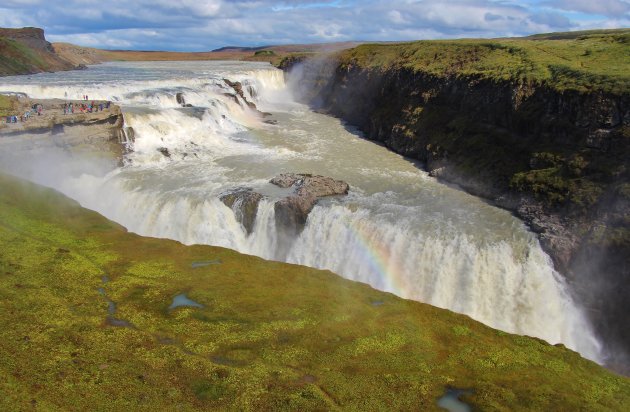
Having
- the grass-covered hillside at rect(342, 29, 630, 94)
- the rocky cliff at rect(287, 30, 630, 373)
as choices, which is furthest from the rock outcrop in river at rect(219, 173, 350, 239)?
the grass-covered hillside at rect(342, 29, 630, 94)

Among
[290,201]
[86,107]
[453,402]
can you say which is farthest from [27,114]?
[453,402]

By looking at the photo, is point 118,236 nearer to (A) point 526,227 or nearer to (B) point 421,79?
(A) point 526,227

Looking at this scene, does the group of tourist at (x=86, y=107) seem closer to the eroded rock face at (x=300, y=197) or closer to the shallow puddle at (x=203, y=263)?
the eroded rock face at (x=300, y=197)

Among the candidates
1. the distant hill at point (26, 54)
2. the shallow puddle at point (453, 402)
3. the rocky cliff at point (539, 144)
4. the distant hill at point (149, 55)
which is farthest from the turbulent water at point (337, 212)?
the distant hill at point (149, 55)

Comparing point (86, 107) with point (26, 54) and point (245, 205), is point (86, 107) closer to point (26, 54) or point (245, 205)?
point (245, 205)

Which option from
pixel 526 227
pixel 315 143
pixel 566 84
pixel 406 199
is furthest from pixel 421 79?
pixel 526 227

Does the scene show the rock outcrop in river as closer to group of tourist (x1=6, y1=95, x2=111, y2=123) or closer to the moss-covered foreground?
the moss-covered foreground
